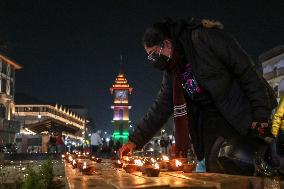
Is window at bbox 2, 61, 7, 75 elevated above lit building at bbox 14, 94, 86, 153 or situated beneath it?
elevated above

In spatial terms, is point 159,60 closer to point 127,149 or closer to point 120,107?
point 127,149

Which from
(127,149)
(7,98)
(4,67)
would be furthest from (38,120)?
(127,149)

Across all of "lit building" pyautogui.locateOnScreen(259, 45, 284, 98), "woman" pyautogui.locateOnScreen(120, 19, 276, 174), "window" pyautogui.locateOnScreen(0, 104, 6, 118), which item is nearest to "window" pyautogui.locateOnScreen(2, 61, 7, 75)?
"window" pyautogui.locateOnScreen(0, 104, 6, 118)

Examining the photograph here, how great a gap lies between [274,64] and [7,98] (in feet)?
142

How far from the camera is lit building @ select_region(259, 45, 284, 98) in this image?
47.2 m

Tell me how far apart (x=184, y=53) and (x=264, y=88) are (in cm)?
81

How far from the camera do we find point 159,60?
158 inches

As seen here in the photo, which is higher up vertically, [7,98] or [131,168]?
[7,98]

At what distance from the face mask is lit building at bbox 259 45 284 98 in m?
44.3

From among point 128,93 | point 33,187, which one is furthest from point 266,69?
point 128,93

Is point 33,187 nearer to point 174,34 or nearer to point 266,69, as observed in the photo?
point 174,34

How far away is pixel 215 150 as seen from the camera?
3.20 metres

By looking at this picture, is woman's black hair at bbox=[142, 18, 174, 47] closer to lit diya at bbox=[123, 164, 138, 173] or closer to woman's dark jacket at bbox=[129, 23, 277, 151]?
woman's dark jacket at bbox=[129, 23, 277, 151]

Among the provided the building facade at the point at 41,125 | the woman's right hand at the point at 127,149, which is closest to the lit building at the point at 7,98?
the building facade at the point at 41,125
